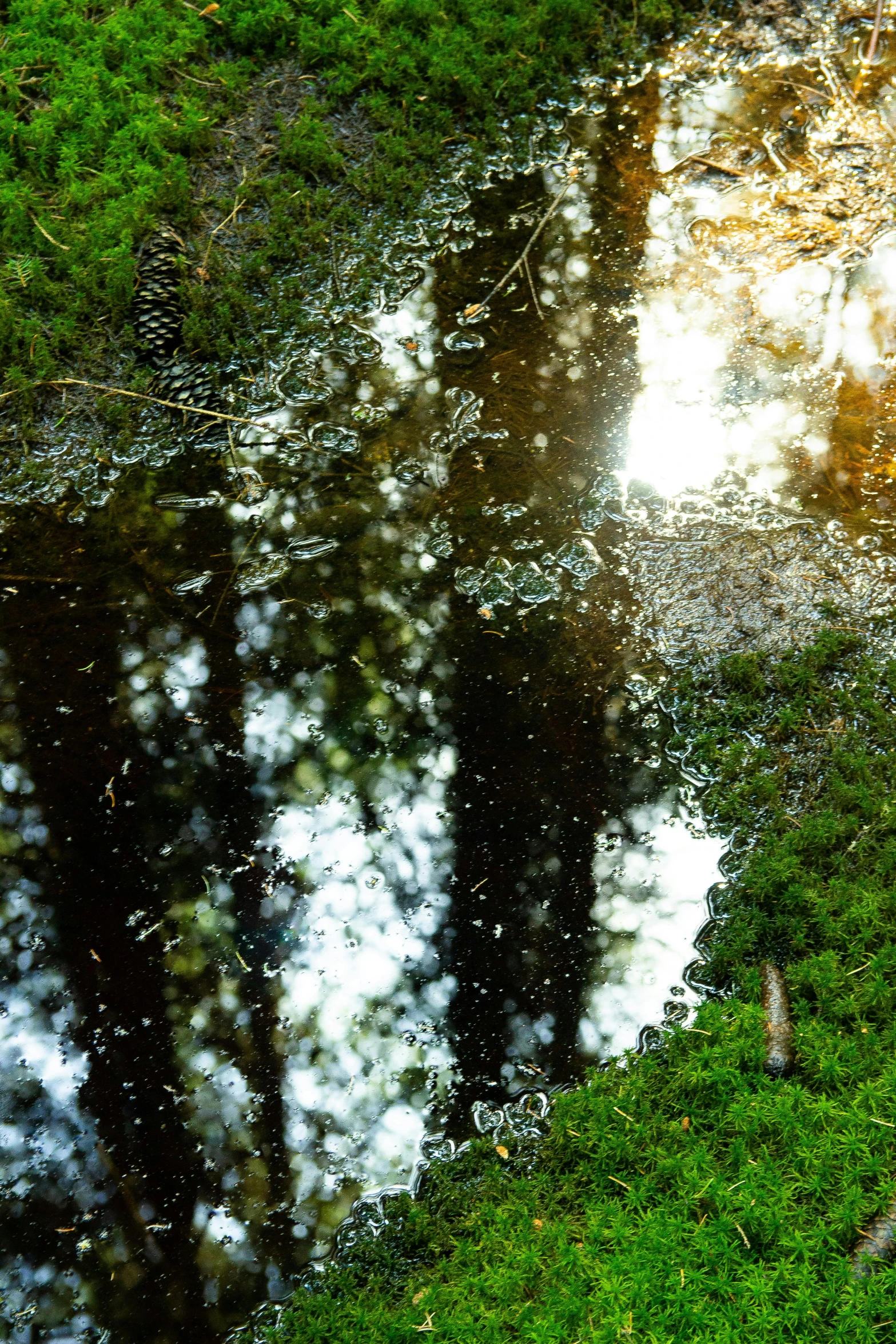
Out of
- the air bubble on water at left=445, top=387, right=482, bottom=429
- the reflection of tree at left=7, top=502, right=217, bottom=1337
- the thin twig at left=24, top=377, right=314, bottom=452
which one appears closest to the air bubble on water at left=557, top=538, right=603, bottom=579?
the air bubble on water at left=445, top=387, right=482, bottom=429

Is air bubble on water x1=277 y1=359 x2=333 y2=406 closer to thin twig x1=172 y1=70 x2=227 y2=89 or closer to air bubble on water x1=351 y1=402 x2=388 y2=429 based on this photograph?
air bubble on water x1=351 y1=402 x2=388 y2=429

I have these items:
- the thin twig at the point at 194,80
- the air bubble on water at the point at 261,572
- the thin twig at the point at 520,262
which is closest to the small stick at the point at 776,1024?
the air bubble on water at the point at 261,572

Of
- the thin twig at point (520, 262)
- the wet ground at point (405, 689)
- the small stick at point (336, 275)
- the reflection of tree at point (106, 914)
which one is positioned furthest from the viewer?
the small stick at point (336, 275)

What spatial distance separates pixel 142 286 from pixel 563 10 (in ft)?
10.9

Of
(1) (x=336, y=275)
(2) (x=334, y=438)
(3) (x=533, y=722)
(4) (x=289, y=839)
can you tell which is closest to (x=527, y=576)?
(3) (x=533, y=722)

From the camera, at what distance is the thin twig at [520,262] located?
5586 mm

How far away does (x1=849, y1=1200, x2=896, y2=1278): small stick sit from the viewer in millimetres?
2779

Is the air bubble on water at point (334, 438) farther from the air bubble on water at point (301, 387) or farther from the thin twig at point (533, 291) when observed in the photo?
the thin twig at point (533, 291)

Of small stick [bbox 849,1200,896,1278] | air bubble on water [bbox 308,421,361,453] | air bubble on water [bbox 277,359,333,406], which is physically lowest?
small stick [bbox 849,1200,896,1278]

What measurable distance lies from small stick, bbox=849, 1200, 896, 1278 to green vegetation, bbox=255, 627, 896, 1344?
1.1 inches

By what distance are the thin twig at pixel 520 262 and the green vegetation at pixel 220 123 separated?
26.8 inches

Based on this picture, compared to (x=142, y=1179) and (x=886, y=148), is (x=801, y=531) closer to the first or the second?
(x=886, y=148)

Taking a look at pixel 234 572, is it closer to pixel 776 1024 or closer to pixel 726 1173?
pixel 776 1024

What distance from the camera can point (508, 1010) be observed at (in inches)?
140
